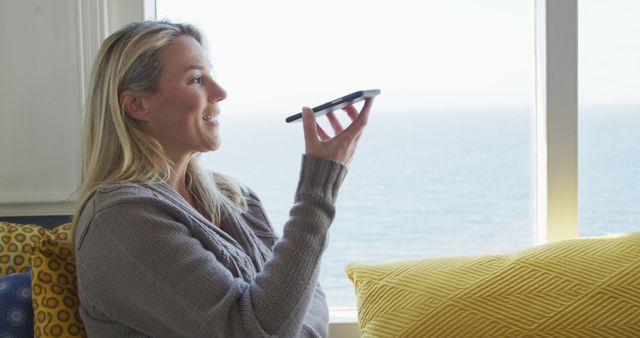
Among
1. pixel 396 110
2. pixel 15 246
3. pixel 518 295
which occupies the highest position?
pixel 396 110

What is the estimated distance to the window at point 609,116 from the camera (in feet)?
7.00

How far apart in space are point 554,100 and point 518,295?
66cm

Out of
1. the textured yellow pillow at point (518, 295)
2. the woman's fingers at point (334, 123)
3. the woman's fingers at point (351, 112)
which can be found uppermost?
the woman's fingers at point (351, 112)

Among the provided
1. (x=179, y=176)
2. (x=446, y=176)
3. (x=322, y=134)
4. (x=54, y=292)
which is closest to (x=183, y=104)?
(x=179, y=176)

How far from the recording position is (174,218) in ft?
4.88

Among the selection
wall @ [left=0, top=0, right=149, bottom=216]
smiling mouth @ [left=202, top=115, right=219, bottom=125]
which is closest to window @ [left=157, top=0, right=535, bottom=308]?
wall @ [left=0, top=0, right=149, bottom=216]

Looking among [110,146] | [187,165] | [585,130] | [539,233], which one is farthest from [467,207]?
[110,146]

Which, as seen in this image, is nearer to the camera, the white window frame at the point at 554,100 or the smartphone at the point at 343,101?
the smartphone at the point at 343,101

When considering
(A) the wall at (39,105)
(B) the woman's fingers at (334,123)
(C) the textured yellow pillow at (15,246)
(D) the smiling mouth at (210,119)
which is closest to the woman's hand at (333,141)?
(B) the woman's fingers at (334,123)

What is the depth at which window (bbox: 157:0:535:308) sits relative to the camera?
2.13 meters

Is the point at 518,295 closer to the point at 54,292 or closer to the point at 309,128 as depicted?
the point at 309,128

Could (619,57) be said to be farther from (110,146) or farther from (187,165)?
(110,146)

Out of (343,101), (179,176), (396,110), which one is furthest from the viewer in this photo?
(396,110)

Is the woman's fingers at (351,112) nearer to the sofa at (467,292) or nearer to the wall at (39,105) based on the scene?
the sofa at (467,292)
